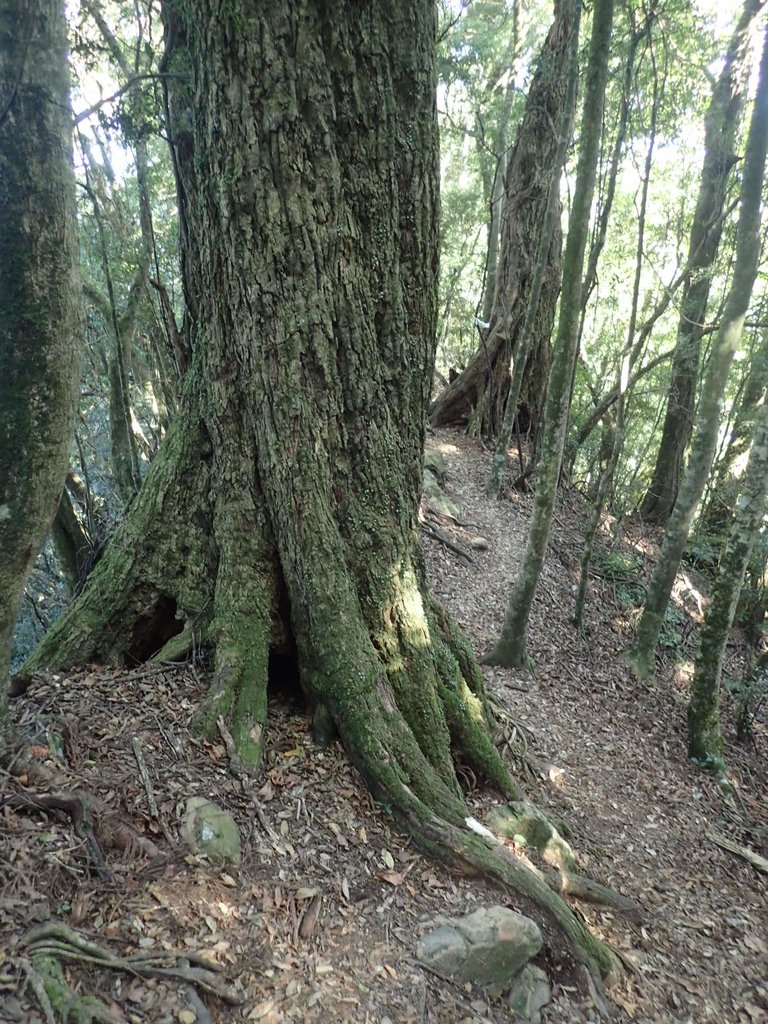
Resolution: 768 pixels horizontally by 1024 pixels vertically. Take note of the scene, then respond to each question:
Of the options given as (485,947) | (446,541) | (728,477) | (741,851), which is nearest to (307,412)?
(485,947)

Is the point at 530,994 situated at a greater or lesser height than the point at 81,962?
lesser

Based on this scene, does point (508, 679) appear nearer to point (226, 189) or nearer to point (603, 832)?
point (603, 832)

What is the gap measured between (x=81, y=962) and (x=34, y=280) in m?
2.65

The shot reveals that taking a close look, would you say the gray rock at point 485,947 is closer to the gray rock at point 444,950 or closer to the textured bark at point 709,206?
the gray rock at point 444,950

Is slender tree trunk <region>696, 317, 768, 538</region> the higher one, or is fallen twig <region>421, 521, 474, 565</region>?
slender tree trunk <region>696, 317, 768, 538</region>

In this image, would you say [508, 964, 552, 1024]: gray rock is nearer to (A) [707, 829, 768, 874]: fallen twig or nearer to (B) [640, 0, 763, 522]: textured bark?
(A) [707, 829, 768, 874]: fallen twig

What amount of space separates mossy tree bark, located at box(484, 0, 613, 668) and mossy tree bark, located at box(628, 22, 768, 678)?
2.14 metres

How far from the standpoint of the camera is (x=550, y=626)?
9.72 metres

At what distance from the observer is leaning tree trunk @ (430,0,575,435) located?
1307cm

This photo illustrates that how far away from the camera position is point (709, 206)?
12.3 metres

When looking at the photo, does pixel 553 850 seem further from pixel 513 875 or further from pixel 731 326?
pixel 731 326

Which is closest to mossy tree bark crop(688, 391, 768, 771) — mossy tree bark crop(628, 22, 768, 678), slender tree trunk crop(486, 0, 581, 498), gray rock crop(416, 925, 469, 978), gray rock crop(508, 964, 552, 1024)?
mossy tree bark crop(628, 22, 768, 678)

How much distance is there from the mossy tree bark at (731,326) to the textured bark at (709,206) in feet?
7.48

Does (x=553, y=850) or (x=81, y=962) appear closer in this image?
(x=81, y=962)
